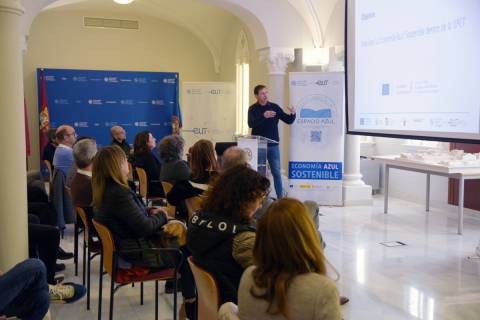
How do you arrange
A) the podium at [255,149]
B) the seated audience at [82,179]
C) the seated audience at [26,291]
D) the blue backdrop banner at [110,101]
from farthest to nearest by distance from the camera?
the blue backdrop banner at [110,101] → the podium at [255,149] → the seated audience at [82,179] → the seated audience at [26,291]

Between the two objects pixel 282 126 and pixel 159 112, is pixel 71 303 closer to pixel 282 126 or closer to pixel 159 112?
pixel 282 126

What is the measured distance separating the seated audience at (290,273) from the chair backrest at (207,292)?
0.48 m

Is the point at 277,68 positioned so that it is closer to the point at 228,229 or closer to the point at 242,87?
the point at 242,87

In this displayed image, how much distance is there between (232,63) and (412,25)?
742 centimetres

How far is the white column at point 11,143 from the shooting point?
2.93 metres

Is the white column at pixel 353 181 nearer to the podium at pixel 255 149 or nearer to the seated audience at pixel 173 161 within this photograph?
the podium at pixel 255 149

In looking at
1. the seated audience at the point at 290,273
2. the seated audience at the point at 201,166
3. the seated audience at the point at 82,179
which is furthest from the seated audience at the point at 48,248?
the seated audience at the point at 290,273

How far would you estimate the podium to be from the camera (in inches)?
264

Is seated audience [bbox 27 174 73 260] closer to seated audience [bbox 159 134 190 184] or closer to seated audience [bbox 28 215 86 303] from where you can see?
seated audience [bbox 28 215 86 303]

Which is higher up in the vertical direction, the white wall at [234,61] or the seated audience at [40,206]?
the white wall at [234,61]

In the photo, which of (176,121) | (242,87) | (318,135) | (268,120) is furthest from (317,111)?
(176,121)

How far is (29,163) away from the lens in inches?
414

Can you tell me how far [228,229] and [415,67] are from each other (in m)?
2.33

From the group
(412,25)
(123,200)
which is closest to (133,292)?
(123,200)
